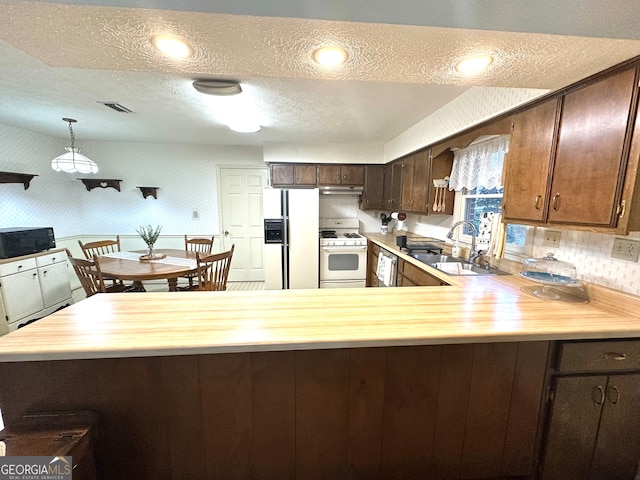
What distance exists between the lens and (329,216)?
13.9 ft

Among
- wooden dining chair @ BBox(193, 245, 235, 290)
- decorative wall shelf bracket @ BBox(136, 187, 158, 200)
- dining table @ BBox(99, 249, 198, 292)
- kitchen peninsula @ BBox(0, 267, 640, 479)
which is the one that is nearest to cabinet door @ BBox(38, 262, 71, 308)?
dining table @ BBox(99, 249, 198, 292)

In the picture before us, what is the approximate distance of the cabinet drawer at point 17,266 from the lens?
100.0 inches

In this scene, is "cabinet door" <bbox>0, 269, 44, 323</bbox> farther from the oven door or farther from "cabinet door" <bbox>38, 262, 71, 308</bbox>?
the oven door

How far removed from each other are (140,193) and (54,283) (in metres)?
1.69

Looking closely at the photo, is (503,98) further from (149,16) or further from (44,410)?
(44,410)

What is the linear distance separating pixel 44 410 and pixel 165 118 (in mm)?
2756

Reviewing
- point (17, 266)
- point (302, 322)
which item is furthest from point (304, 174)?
point (17, 266)

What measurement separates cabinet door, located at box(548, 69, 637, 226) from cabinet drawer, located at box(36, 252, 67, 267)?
492 centimetres

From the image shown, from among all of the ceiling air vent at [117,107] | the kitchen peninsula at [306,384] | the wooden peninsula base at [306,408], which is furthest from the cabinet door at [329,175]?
the wooden peninsula base at [306,408]

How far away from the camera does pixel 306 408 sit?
1.01m

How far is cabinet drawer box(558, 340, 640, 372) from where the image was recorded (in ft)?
3.33

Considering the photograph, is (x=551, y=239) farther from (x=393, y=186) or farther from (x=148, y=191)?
(x=148, y=191)

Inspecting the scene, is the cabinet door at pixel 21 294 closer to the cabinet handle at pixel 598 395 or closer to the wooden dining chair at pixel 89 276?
the wooden dining chair at pixel 89 276

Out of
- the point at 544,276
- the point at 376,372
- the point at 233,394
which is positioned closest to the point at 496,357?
the point at 376,372
